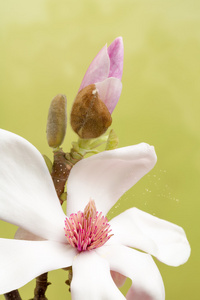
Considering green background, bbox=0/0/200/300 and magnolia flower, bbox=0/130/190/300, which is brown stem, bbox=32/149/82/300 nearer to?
magnolia flower, bbox=0/130/190/300

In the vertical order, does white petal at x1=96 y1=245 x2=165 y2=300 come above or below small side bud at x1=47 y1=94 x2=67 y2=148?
below

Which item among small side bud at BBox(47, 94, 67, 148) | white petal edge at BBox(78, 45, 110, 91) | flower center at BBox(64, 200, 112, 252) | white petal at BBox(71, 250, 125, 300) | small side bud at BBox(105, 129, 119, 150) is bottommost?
white petal at BBox(71, 250, 125, 300)

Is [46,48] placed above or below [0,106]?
above

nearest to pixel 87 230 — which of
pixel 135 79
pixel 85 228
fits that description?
pixel 85 228

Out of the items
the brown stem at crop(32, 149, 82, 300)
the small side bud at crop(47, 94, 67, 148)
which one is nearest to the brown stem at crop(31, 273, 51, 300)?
the brown stem at crop(32, 149, 82, 300)

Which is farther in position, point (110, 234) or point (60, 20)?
point (60, 20)

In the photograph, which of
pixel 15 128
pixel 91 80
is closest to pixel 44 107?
pixel 15 128

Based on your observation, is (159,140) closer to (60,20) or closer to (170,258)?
(60,20)
